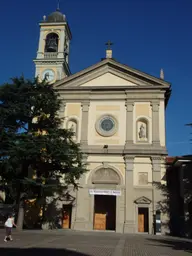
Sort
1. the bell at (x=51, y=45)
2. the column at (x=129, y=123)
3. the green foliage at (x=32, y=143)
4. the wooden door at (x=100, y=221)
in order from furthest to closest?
1. the bell at (x=51, y=45)
2. the column at (x=129, y=123)
3. the wooden door at (x=100, y=221)
4. the green foliage at (x=32, y=143)

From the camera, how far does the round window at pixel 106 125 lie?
25297 mm

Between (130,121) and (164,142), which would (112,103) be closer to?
(130,121)

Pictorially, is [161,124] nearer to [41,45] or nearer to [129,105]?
[129,105]

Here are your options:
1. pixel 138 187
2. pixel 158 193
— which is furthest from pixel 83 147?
pixel 158 193

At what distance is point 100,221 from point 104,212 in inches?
32.7

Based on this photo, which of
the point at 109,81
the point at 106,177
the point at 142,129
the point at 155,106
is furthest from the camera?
the point at 109,81

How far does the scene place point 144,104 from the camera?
1010 inches

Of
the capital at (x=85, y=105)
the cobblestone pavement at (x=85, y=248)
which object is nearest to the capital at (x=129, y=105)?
the capital at (x=85, y=105)

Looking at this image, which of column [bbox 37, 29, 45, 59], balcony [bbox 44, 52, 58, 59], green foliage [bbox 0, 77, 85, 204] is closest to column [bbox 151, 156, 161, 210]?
green foliage [bbox 0, 77, 85, 204]

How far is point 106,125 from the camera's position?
25.6 meters

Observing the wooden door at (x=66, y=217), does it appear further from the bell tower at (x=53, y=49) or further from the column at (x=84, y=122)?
the bell tower at (x=53, y=49)

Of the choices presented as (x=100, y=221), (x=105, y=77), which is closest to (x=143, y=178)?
(x=100, y=221)

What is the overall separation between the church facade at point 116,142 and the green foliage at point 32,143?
3220mm

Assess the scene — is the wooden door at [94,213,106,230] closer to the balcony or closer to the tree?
the tree
